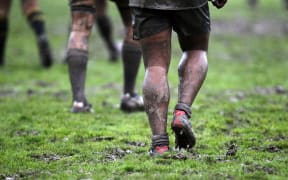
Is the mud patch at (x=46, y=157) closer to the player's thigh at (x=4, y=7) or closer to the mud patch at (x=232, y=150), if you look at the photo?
the mud patch at (x=232, y=150)

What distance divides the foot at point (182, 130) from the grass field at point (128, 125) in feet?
0.30

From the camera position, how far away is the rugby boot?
16.1ft

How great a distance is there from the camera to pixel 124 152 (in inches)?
211

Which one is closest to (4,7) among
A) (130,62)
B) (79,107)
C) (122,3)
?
(122,3)

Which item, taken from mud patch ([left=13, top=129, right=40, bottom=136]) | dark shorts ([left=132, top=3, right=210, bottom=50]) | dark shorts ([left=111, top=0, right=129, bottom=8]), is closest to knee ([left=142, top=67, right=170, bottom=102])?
dark shorts ([left=132, top=3, right=210, bottom=50])

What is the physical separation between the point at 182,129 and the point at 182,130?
11mm

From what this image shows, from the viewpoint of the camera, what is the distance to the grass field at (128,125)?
4.64 metres

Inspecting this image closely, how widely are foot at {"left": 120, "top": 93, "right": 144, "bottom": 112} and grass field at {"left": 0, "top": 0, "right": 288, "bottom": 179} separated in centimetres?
12

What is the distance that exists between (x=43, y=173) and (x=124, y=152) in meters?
0.94

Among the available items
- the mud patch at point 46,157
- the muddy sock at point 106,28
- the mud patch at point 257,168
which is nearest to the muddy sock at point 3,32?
the muddy sock at point 106,28

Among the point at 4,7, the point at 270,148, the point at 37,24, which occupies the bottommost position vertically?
the point at 270,148

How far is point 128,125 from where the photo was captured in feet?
22.1

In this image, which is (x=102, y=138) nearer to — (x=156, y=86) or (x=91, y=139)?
(x=91, y=139)

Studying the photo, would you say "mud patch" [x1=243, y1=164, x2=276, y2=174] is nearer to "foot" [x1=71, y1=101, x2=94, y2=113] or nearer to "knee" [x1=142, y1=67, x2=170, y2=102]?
"knee" [x1=142, y1=67, x2=170, y2=102]
